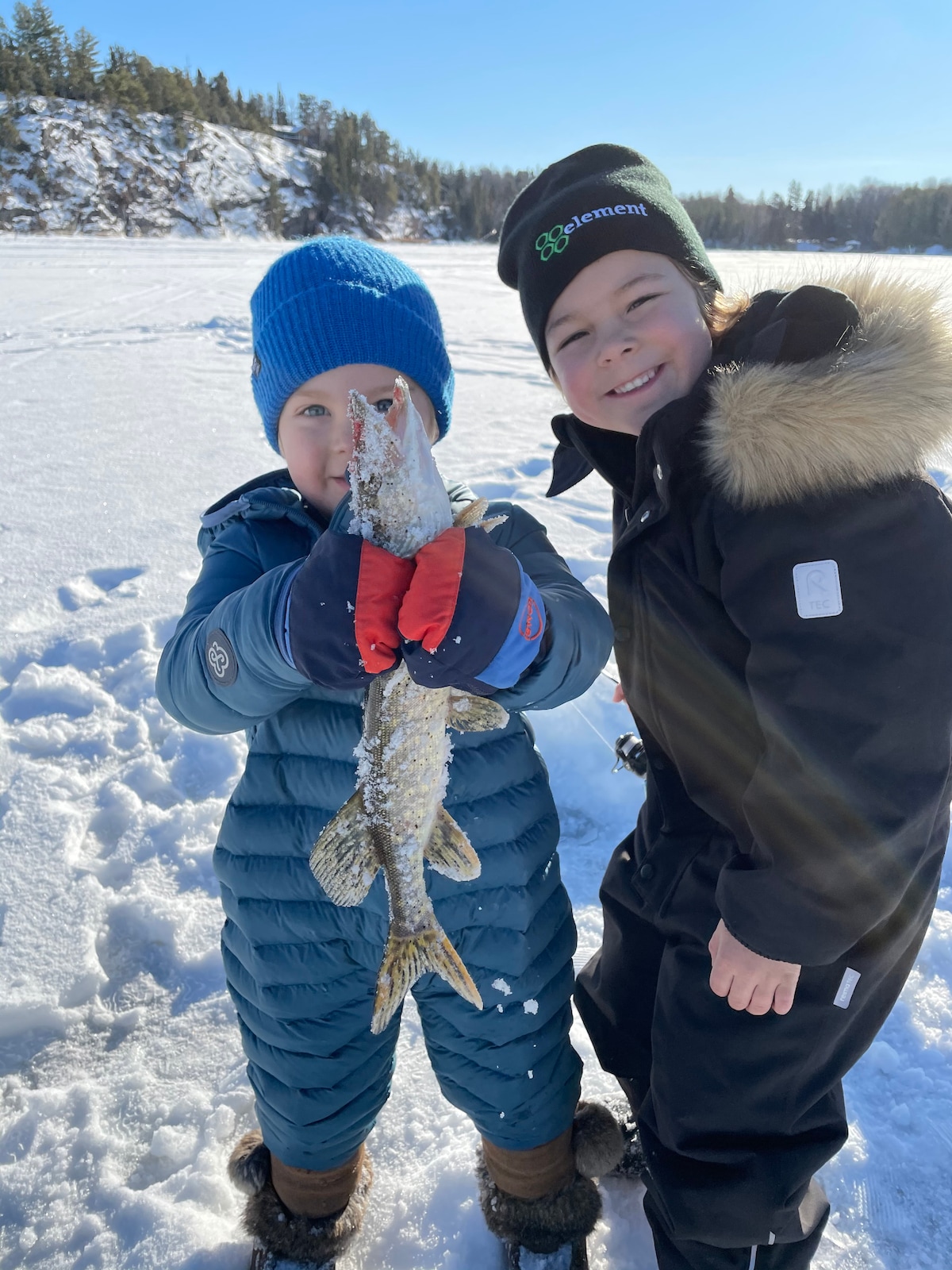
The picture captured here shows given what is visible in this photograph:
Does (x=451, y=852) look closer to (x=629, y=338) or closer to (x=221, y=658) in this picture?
(x=221, y=658)

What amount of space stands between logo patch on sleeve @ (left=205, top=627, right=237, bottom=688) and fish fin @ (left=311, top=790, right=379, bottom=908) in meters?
0.34

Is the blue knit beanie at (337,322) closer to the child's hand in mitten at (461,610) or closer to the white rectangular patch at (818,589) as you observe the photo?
the child's hand in mitten at (461,610)

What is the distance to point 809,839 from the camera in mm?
1247

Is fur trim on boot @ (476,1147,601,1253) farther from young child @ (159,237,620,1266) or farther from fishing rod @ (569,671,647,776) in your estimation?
fishing rod @ (569,671,647,776)

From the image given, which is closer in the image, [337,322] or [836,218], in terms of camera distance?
[337,322]

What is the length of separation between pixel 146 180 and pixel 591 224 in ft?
177

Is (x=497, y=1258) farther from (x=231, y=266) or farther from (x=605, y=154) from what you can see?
(x=231, y=266)

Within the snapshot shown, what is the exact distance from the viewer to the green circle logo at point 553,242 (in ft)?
5.88

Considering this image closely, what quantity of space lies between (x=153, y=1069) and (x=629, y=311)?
2462 mm

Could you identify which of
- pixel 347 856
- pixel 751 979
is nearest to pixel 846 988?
pixel 751 979

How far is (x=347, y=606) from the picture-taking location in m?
1.18

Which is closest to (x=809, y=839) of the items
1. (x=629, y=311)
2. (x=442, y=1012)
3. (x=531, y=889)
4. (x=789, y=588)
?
(x=789, y=588)

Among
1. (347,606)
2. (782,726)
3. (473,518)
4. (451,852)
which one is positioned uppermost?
(473,518)

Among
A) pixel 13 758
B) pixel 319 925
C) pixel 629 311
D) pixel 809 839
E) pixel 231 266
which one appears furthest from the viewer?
pixel 231 266
